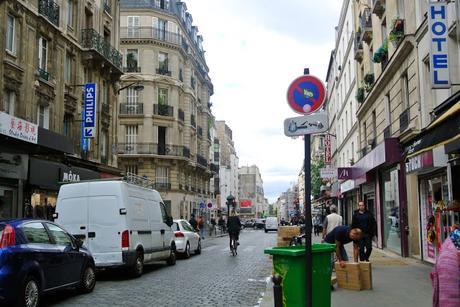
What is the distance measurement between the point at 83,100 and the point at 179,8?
32.4m

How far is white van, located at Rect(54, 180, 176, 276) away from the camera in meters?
13.2

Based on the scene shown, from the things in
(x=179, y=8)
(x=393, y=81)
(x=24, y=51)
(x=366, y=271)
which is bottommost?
(x=366, y=271)

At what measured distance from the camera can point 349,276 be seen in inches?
421

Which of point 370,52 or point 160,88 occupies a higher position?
point 160,88

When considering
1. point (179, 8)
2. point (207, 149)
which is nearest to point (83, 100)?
point (179, 8)

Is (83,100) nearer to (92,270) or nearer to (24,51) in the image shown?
(24,51)

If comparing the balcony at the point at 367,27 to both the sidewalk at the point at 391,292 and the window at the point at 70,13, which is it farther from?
the window at the point at 70,13

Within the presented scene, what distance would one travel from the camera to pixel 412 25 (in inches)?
655

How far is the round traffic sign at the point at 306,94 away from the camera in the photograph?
6536 millimetres

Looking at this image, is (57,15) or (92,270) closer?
(92,270)

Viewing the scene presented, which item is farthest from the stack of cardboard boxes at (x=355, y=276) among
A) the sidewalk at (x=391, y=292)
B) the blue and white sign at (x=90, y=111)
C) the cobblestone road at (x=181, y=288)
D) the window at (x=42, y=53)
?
the blue and white sign at (x=90, y=111)

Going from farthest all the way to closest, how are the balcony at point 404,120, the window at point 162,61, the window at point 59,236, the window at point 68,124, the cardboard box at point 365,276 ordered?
1. the window at point 162,61
2. the window at point 68,124
3. the balcony at point 404,120
4. the cardboard box at point 365,276
5. the window at point 59,236

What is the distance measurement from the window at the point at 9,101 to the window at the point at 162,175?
97.5ft

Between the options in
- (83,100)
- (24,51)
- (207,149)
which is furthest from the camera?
(207,149)
